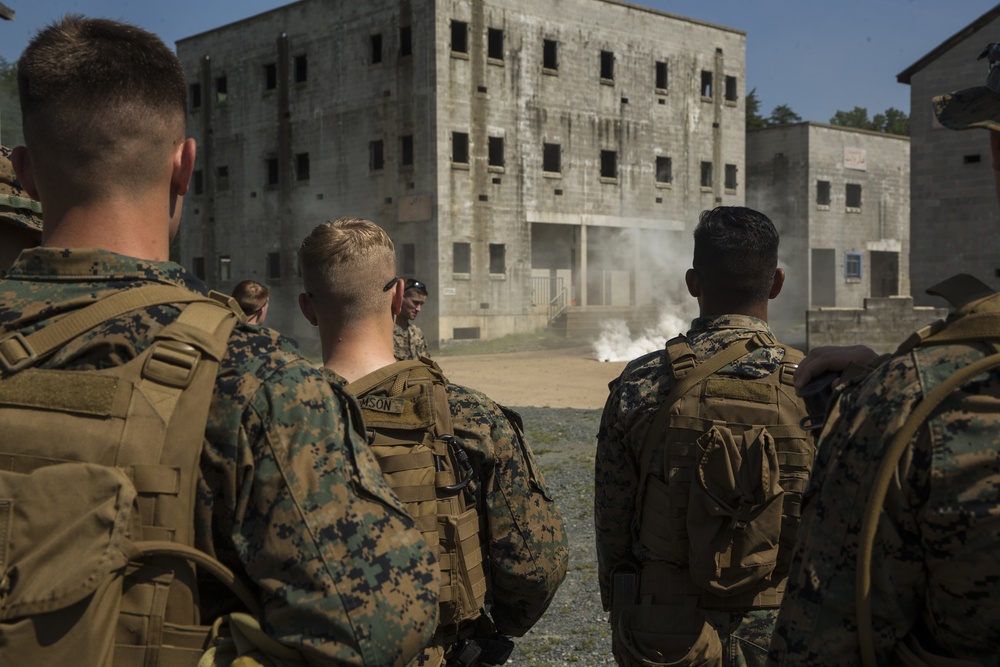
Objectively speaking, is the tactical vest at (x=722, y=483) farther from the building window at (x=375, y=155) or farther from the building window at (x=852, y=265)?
the building window at (x=852, y=265)

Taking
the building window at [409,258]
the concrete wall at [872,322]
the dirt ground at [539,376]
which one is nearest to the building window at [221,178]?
the building window at [409,258]

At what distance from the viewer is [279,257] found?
36875 mm

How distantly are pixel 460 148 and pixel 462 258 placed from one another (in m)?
3.89

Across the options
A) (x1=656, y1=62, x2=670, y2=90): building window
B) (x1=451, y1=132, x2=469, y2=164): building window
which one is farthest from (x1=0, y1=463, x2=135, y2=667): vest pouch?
(x1=656, y1=62, x2=670, y2=90): building window

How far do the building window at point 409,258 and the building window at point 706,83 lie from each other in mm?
15168

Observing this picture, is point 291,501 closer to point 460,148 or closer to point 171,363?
point 171,363

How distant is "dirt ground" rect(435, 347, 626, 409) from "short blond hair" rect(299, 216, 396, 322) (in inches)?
524

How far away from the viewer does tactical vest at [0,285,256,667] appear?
1525mm

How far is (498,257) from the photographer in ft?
108

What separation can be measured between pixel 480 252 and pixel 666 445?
29.4 m

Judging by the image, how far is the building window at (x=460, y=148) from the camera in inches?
1254

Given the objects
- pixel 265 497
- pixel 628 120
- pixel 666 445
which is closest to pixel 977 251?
pixel 628 120

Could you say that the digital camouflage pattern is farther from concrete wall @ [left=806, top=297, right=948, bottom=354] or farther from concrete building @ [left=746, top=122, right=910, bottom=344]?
concrete building @ [left=746, top=122, right=910, bottom=344]

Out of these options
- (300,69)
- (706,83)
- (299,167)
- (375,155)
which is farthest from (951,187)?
(300,69)
